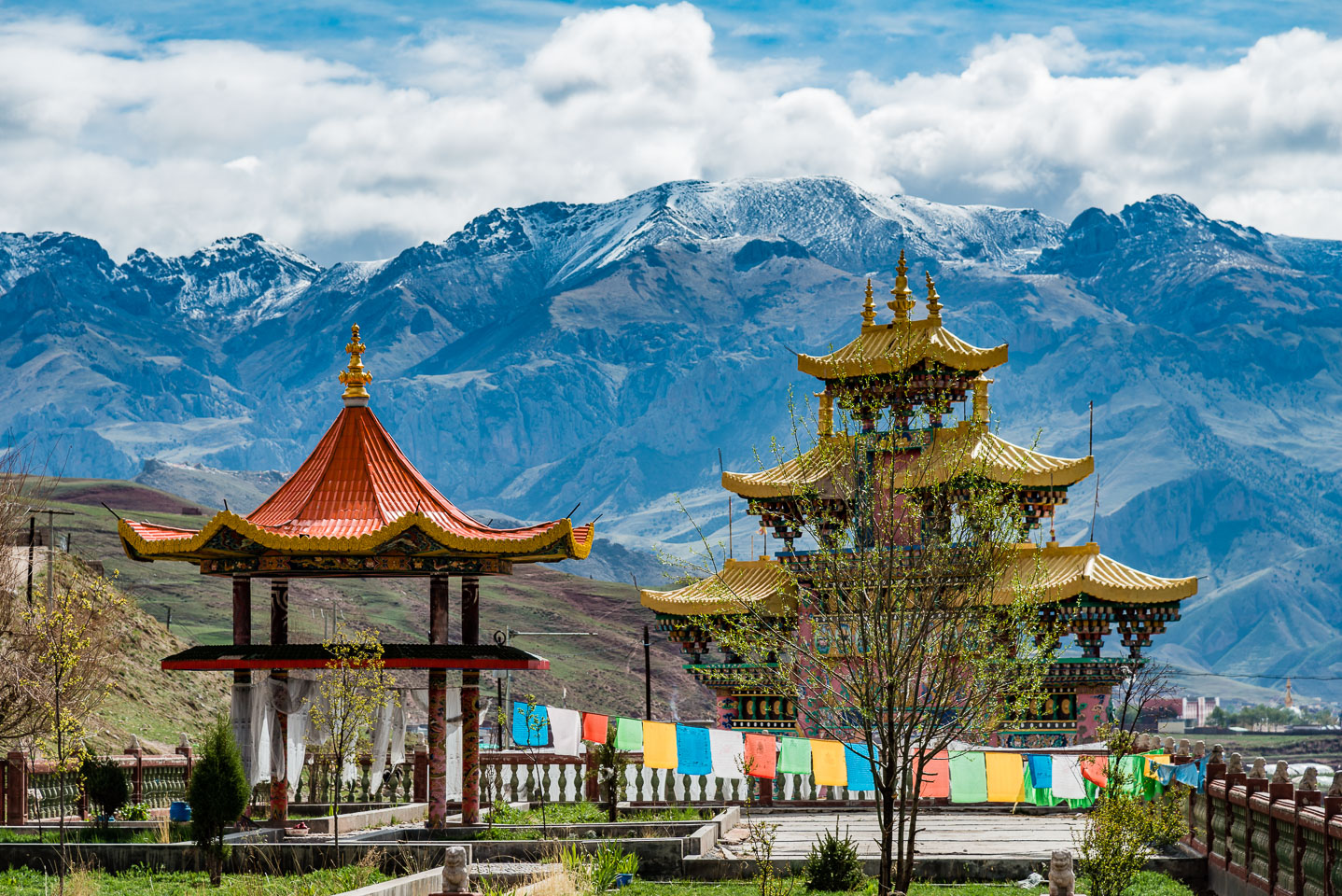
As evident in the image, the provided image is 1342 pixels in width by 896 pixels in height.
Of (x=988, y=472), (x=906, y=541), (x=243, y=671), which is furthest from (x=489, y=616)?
(x=243, y=671)

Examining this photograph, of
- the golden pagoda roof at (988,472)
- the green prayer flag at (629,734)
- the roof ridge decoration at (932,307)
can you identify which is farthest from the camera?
the roof ridge decoration at (932,307)

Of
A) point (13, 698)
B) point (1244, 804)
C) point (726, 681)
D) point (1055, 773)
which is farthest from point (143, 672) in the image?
point (1244, 804)

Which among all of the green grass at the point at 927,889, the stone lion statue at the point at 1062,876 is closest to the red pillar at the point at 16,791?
the green grass at the point at 927,889

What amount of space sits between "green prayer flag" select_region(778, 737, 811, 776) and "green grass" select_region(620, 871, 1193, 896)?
23.9 ft

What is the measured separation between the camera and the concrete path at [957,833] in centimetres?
2667

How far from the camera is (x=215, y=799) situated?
2277cm

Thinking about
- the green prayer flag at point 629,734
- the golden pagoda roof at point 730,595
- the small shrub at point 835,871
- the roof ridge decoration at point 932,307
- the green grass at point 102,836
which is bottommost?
the small shrub at point 835,871

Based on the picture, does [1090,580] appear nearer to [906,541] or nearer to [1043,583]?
[1043,583]

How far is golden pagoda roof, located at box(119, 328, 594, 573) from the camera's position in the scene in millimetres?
26812

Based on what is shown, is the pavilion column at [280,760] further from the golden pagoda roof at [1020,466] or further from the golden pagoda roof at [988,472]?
the golden pagoda roof at [1020,466]

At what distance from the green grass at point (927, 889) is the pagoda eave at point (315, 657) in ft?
16.4

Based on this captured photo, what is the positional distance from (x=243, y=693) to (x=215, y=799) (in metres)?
4.73

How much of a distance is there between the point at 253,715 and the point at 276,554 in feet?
9.08

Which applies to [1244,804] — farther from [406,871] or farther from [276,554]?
[276,554]
